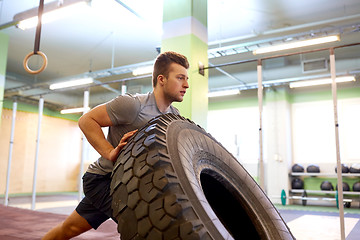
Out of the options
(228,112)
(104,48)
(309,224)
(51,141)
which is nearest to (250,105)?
(228,112)

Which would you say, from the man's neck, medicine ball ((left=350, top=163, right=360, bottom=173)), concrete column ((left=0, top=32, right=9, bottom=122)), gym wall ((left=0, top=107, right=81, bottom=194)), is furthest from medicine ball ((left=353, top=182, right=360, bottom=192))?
gym wall ((left=0, top=107, right=81, bottom=194))

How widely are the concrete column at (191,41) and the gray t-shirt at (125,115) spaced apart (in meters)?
2.64

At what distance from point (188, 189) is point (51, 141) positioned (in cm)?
1214

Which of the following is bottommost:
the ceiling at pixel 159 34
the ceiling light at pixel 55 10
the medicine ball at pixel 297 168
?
the medicine ball at pixel 297 168

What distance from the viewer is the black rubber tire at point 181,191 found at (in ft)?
2.15

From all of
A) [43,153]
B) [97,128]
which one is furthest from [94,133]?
[43,153]

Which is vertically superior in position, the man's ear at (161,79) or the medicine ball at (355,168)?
the man's ear at (161,79)

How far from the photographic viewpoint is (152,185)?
694 millimetres

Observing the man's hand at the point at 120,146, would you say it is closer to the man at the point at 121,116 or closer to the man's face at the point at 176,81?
the man at the point at 121,116

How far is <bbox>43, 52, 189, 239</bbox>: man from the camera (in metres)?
1.14

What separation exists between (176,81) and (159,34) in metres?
6.28

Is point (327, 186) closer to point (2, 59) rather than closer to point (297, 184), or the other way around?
point (297, 184)

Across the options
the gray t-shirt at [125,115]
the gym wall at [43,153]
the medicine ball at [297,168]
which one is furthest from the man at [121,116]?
the gym wall at [43,153]

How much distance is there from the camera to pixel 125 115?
3.83 feet
